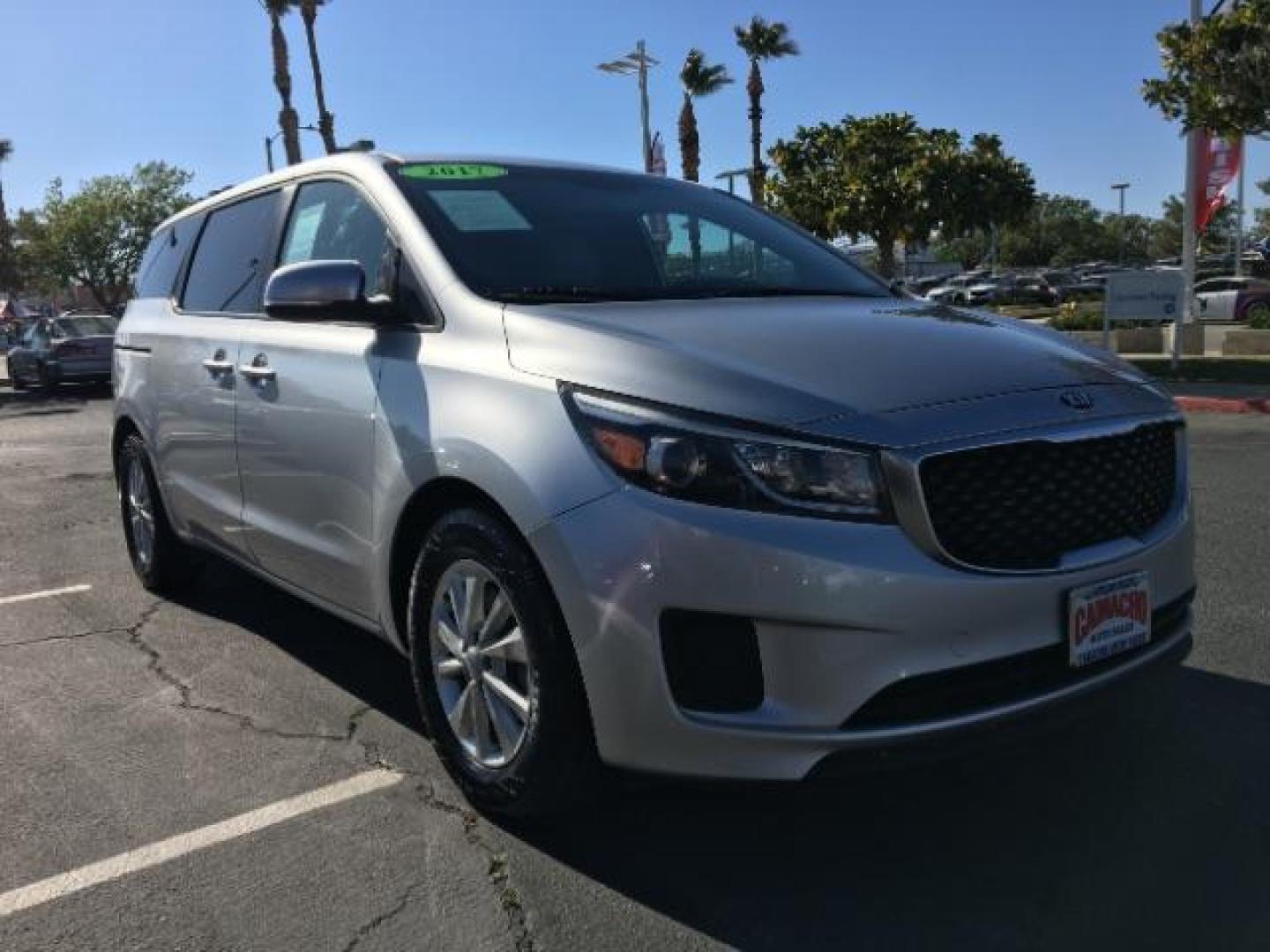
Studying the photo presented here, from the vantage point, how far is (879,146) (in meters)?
33.8

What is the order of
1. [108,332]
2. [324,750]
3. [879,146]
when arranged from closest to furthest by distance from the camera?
[324,750]
[108,332]
[879,146]

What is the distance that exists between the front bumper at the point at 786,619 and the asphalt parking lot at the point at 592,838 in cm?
13

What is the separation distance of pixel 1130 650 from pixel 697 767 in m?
1.12

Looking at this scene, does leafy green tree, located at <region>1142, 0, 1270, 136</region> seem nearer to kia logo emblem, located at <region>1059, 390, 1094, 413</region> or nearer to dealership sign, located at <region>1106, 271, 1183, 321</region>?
dealership sign, located at <region>1106, 271, 1183, 321</region>

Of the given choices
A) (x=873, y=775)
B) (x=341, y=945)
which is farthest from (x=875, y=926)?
(x=341, y=945)

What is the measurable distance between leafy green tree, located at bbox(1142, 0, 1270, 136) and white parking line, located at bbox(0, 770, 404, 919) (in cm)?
1470

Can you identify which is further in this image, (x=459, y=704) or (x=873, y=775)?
(x=459, y=704)

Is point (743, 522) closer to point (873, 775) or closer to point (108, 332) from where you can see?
point (873, 775)

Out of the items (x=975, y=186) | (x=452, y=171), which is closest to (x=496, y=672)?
(x=452, y=171)

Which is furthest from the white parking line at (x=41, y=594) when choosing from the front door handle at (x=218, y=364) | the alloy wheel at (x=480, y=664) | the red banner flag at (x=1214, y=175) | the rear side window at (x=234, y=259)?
the red banner flag at (x=1214, y=175)

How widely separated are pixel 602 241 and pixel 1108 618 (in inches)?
77.3

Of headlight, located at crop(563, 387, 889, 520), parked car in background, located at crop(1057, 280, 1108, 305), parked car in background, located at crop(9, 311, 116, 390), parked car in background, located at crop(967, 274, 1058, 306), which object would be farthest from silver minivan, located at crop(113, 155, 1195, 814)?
parked car in background, located at crop(1057, 280, 1108, 305)

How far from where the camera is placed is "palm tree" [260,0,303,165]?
35.5 metres

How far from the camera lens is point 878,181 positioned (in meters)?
33.2
